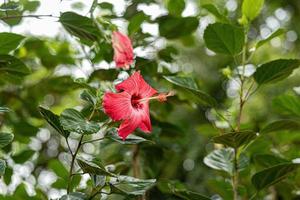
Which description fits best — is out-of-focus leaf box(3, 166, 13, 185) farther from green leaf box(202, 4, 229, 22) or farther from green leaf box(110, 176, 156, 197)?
green leaf box(202, 4, 229, 22)

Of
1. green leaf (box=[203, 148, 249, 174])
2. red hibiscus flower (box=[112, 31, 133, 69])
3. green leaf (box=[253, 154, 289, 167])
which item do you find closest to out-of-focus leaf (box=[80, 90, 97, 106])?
red hibiscus flower (box=[112, 31, 133, 69])

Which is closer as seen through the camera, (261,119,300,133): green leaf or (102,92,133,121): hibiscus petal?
(102,92,133,121): hibiscus petal

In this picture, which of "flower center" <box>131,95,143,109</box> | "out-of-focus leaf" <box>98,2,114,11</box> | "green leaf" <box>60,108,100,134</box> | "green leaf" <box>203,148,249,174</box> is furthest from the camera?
"out-of-focus leaf" <box>98,2,114,11</box>

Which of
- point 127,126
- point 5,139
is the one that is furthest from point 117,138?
point 5,139

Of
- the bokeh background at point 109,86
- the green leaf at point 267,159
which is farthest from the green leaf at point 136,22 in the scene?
the green leaf at point 267,159

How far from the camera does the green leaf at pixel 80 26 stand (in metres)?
1.06

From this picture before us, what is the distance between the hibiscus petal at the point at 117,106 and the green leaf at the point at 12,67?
0.94ft

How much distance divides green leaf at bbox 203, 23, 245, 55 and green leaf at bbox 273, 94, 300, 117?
203 millimetres

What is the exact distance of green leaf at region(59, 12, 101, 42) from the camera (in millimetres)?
1057

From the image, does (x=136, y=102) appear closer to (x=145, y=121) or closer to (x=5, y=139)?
(x=145, y=121)

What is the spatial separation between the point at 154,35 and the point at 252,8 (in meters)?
0.32

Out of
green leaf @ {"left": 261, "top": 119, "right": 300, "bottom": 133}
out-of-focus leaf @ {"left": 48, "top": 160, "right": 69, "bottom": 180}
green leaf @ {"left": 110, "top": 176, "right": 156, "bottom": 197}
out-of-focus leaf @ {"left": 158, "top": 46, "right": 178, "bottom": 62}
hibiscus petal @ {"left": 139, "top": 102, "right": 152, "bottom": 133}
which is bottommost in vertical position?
out-of-focus leaf @ {"left": 48, "top": 160, "right": 69, "bottom": 180}

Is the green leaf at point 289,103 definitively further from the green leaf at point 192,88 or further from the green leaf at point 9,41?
the green leaf at point 9,41

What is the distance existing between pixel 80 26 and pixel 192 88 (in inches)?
11.1
